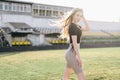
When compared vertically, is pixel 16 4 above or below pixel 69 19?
below

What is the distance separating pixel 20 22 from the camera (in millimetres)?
49375

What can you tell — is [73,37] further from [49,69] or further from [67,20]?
[49,69]

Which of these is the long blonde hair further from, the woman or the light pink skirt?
the light pink skirt

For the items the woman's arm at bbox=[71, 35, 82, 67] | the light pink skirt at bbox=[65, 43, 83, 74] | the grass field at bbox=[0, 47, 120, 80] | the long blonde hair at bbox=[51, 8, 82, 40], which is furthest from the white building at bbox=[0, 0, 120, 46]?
the woman's arm at bbox=[71, 35, 82, 67]

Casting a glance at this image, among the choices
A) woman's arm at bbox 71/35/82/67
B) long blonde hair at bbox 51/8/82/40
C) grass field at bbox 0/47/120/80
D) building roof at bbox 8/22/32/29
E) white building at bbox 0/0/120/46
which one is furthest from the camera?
building roof at bbox 8/22/32/29

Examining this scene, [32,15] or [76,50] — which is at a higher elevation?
[76,50]

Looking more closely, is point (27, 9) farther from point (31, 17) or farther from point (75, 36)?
point (75, 36)

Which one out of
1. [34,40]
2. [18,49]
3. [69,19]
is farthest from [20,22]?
[69,19]

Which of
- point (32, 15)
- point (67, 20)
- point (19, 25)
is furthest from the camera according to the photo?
point (32, 15)

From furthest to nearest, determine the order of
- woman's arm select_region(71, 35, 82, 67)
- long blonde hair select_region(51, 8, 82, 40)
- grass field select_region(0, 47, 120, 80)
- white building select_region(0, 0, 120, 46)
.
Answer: white building select_region(0, 0, 120, 46), grass field select_region(0, 47, 120, 80), long blonde hair select_region(51, 8, 82, 40), woman's arm select_region(71, 35, 82, 67)

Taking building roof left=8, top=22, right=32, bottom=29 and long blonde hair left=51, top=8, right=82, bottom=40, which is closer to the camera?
long blonde hair left=51, top=8, right=82, bottom=40

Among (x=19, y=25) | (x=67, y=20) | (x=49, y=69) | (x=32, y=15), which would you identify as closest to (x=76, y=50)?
(x=67, y=20)

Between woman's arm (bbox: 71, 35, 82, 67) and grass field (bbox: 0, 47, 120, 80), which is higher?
woman's arm (bbox: 71, 35, 82, 67)

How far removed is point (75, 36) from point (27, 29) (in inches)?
1562
